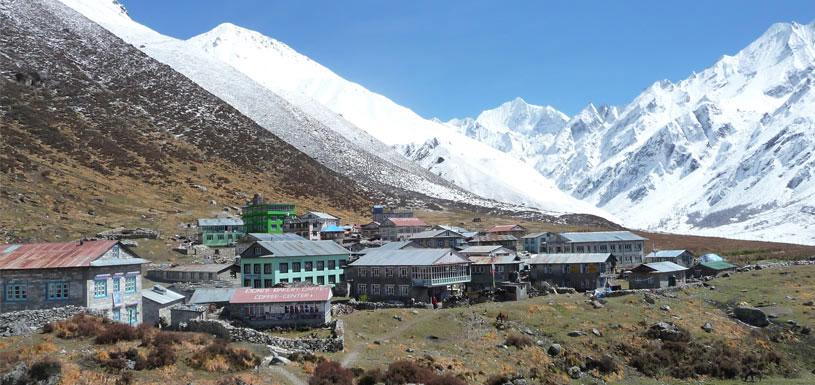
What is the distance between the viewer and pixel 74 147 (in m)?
159

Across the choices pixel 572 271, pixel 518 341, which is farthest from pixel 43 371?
Result: pixel 572 271

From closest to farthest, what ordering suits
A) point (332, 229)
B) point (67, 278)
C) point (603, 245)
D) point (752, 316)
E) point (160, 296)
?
1. point (67, 278)
2. point (160, 296)
3. point (752, 316)
4. point (603, 245)
5. point (332, 229)

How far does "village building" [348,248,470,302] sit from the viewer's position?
2864 inches

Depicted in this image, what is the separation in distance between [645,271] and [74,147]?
125475mm

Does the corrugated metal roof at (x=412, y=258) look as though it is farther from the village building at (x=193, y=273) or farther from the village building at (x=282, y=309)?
the village building at (x=282, y=309)

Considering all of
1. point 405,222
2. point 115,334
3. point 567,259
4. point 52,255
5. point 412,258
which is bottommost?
point 115,334

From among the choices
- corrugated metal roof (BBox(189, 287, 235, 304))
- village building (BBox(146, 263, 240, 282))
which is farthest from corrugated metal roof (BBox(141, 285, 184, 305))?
village building (BBox(146, 263, 240, 282))

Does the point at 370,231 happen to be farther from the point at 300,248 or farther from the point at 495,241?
the point at 300,248

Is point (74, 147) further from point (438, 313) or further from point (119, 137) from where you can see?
point (438, 313)

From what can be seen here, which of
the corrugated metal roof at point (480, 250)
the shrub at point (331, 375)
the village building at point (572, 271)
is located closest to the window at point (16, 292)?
the shrub at point (331, 375)

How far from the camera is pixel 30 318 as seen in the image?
142 ft

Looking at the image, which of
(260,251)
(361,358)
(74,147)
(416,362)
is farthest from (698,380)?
(74,147)

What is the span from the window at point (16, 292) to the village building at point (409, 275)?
33.9 metres

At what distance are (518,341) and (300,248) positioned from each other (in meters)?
33.0
